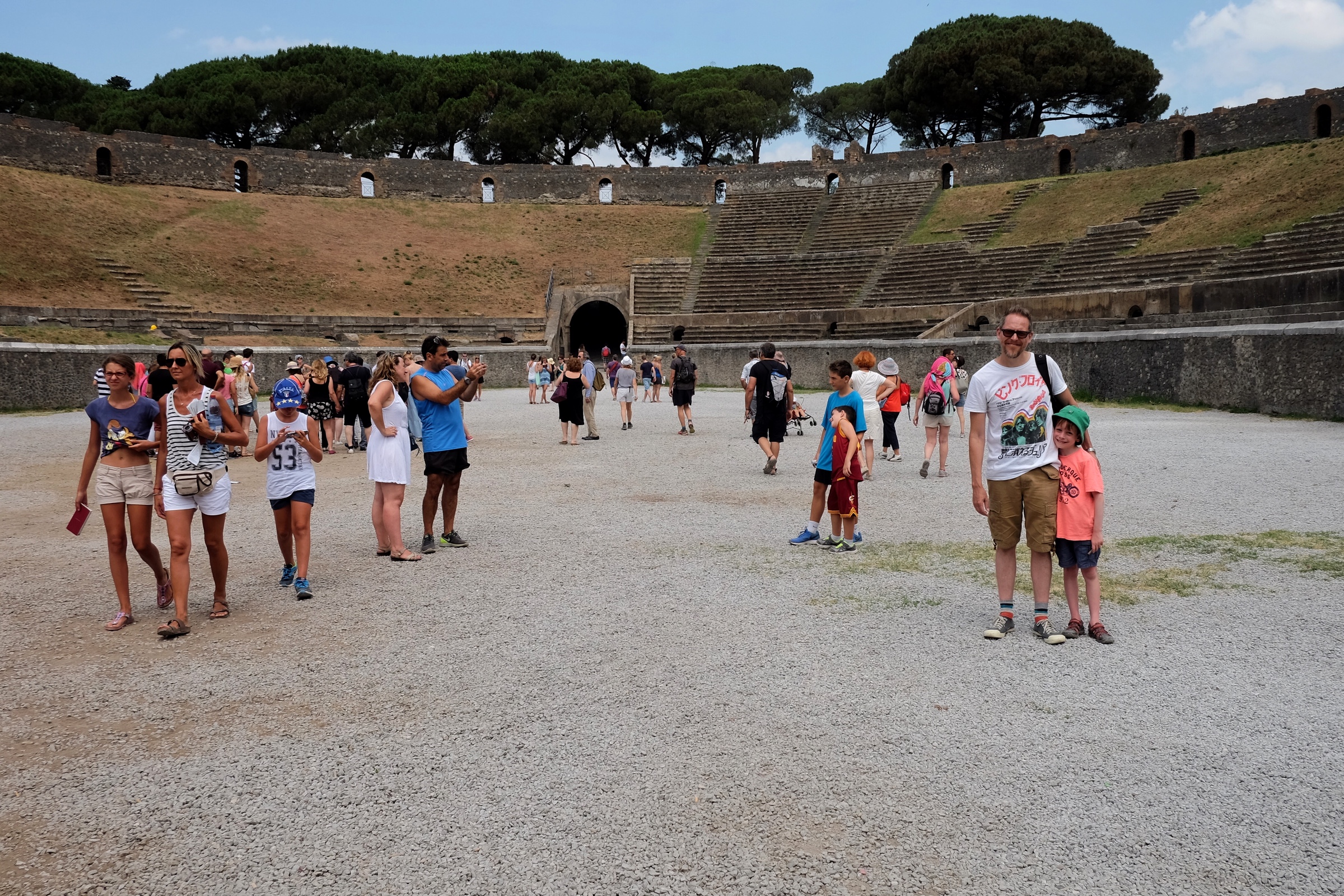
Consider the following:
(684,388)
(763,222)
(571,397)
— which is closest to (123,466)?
(571,397)

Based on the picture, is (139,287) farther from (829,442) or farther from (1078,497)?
(1078,497)

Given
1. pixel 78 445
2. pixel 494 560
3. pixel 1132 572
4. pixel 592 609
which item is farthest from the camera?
pixel 78 445

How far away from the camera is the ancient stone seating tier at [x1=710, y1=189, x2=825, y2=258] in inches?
1747

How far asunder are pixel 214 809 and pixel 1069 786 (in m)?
3.01

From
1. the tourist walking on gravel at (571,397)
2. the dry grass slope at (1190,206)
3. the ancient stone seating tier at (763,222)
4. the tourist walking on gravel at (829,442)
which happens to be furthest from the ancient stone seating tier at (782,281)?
the tourist walking on gravel at (829,442)

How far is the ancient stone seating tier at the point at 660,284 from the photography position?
129ft

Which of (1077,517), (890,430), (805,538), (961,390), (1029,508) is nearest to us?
(1077,517)

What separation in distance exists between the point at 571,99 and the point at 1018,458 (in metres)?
58.2

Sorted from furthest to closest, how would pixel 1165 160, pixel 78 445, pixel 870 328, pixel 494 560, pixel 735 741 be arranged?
pixel 1165 160
pixel 870 328
pixel 78 445
pixel 494 560
pixel 735 741

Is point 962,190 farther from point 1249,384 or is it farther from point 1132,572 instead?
point 1132,572

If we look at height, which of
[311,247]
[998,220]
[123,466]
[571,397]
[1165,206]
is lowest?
[123,466]

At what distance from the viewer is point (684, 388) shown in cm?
A: 1627

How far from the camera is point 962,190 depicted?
4597 cm

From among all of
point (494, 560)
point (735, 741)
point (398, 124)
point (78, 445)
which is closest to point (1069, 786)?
point (735, 741)
